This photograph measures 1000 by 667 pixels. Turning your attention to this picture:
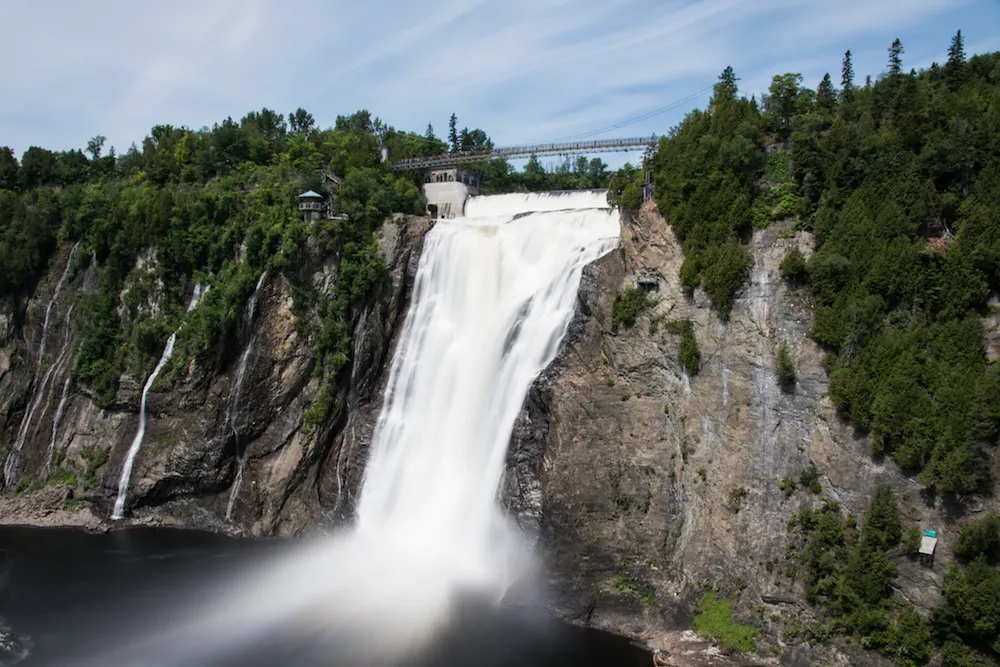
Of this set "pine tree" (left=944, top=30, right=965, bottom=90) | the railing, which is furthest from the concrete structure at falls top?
"pine tree" (left=944, top=30, right=965, bottom=90)

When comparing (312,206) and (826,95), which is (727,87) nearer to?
(826,95)

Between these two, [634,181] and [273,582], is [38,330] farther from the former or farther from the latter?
[634,181]

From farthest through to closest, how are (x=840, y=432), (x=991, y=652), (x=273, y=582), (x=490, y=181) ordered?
(x=490, y=181)
(x=273, y=582)
(x=840, y=432)
(x=991, y=652)

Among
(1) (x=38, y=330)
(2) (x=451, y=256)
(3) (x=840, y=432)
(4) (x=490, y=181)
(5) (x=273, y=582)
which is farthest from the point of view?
(4) (x=490, y=181)

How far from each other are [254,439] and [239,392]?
2557 mm

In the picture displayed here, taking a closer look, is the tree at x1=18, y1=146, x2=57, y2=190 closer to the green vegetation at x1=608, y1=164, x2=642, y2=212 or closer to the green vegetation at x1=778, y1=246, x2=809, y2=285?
the green vegetation at x1=608, y1=164, x2=642, y2=212

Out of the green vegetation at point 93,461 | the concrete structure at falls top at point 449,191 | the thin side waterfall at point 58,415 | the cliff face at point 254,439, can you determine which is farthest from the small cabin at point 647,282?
the thin side waterfall at point 58,415

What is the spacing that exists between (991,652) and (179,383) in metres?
36.9

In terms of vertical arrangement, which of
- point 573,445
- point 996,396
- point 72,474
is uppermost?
point 996,396

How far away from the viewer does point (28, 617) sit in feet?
95.3

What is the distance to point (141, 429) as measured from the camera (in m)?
41.7

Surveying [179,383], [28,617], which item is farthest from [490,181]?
[28,617]

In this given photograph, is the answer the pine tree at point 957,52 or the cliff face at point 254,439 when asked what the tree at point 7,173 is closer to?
the cliff face at point 254,439

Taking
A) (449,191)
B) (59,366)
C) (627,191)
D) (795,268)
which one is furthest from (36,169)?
(795,268)
